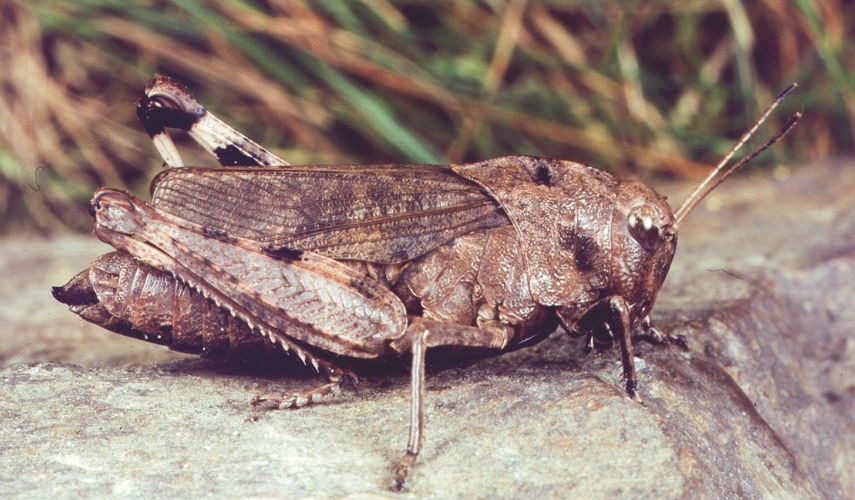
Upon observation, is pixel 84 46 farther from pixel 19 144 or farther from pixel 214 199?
pixel 214 199

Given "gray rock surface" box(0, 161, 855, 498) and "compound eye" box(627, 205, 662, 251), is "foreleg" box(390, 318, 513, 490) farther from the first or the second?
"compound eye" box(627, 205, 662, 251)

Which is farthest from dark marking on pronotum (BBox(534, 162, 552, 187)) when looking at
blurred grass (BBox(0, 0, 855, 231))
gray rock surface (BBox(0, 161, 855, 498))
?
blurred grass (BBox(0, 0, 855, 231))

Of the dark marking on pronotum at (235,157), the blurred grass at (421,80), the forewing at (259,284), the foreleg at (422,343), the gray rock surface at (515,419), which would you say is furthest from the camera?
the blurred grass at (421,80)

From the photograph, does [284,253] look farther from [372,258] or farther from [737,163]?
[737,163]

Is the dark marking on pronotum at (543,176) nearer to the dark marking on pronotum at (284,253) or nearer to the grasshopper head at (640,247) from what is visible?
the grasshopper head at (640,247)

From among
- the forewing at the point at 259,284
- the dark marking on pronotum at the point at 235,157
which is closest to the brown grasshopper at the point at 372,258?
the forewing at the point at 259,284
